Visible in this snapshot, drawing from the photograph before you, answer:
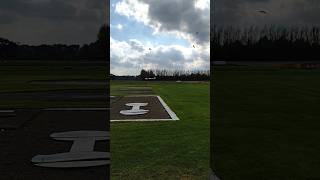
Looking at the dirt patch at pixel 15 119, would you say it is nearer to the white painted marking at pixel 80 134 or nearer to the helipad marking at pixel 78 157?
the white painted marking at pixel 80 134

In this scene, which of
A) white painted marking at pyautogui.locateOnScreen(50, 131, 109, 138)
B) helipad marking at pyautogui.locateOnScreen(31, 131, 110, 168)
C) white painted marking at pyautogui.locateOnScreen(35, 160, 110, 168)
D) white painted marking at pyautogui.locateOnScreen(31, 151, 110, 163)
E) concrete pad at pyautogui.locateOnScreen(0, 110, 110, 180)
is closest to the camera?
concrete pad at pyautogui.locateOnScreen(0, 110, 110, 180)

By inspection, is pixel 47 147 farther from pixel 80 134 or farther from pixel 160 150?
pixel 160 150

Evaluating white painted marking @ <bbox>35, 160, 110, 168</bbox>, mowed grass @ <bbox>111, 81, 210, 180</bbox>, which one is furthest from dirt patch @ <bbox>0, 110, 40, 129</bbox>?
white painted marking @ <bbox>35, 160, 110, 168</bbox>

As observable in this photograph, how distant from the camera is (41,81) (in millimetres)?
34875

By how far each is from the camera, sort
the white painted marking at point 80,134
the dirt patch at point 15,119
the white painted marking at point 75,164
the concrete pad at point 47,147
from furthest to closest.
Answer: the dirt patch at point 15,119 → the white painted marking at point 80,134 → the white painted marking at point 75,164 → the concrete pad at point 47,147

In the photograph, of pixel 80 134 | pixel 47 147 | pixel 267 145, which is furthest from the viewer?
pixel 80 134

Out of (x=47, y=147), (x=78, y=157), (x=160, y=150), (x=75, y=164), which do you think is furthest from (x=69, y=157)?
(x=160, y=150)

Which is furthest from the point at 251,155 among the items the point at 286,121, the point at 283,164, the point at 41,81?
the point at 41,81

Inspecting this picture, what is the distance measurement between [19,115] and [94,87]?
1657 centimetres

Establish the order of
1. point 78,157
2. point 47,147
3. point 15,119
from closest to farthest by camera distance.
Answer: point 78,157
point 47,147
point 15,119

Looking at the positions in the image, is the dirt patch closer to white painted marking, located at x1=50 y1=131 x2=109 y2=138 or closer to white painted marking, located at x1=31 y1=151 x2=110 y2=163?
white painted marking, located at x1=50 y1=131 x2=109 y2=138

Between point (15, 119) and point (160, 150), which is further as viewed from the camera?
point (15, 119)

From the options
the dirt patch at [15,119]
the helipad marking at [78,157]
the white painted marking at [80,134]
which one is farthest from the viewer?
the dirt patch at [15,119]

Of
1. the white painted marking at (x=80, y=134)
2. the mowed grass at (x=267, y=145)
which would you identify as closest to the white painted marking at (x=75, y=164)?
the mowed grass at (x=267, y=145)
